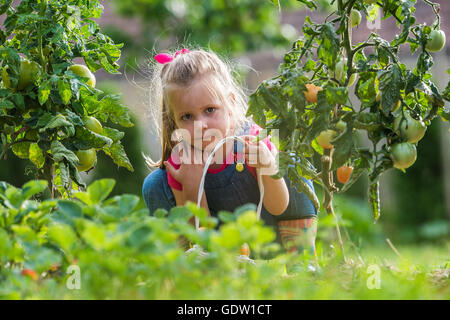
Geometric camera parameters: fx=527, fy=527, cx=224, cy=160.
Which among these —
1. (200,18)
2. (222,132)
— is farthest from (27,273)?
(200,18)

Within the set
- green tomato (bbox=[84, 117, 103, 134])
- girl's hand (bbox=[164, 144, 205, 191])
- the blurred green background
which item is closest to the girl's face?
girl's hand (bbox=[164, 144, 205, 191])

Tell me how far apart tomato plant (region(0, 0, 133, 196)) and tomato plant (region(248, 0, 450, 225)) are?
1.74ft

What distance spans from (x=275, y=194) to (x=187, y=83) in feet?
1.79

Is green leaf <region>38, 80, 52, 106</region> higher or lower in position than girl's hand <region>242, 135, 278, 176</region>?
higher

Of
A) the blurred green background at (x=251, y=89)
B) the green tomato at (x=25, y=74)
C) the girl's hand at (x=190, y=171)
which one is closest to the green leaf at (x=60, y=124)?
the green tomato at (x=25, y=74)

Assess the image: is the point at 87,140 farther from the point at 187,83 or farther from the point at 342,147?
the point at 342,147

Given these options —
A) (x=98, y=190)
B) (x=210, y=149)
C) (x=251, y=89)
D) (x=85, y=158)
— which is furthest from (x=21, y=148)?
(x=251, y=89)

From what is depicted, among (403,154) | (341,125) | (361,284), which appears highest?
(341,125)

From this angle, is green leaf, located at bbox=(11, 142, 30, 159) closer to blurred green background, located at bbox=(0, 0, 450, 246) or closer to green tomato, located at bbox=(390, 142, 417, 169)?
green tomato, located at bbox=(390, 142, 417, 169)

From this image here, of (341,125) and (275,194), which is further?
(275,194)

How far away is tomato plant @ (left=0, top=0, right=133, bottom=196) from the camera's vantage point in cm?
153

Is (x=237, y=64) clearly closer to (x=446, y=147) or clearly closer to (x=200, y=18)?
(x=446, y=147)

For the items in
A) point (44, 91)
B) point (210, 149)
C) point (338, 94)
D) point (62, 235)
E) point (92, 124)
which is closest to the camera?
point (62, 235)

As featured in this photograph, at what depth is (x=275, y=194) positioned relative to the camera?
1.94 meters
